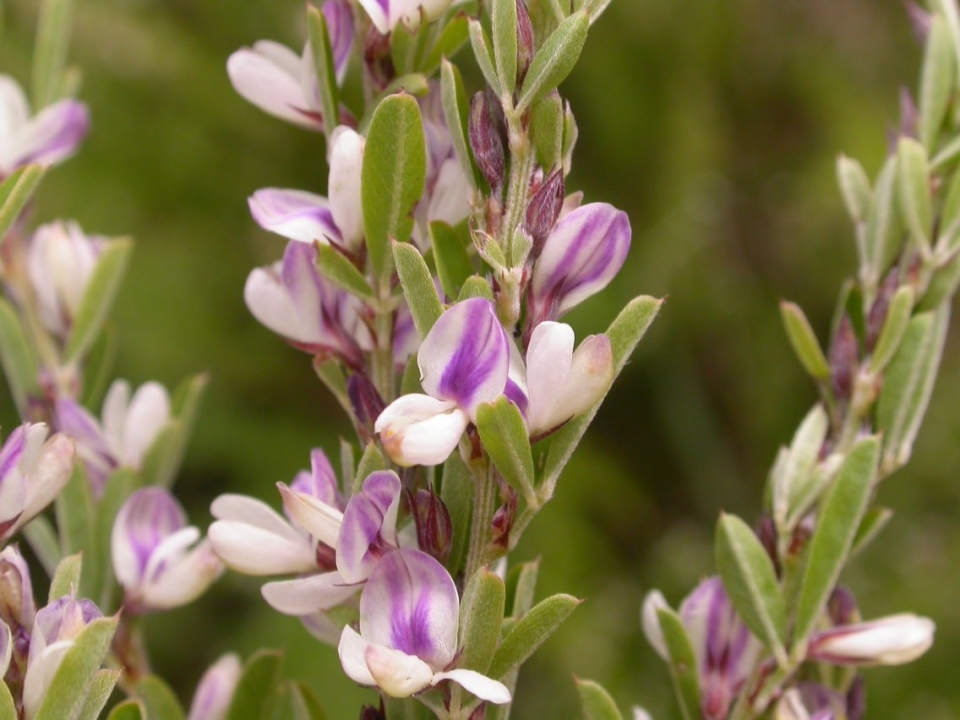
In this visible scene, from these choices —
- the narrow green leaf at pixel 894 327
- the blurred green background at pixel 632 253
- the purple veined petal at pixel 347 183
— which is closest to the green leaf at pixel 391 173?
the purple veined petal at pixel 347 183

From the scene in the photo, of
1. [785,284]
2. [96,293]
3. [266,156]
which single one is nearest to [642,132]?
[785,284]

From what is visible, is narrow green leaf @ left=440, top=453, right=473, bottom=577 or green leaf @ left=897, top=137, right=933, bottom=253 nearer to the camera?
narrow green leaf @ left=440, top=453, right=473, bottom=577

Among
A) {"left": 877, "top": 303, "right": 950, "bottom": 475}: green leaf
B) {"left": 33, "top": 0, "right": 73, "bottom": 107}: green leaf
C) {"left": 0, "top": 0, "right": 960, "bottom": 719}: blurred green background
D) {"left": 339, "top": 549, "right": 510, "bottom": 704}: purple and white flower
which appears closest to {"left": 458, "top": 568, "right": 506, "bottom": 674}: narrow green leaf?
{"left": 339, "top": 549, "right": 510, "bottom": 704}: purple and white flower

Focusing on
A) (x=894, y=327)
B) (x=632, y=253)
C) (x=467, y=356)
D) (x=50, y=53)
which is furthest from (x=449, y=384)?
(x=632, y=253)

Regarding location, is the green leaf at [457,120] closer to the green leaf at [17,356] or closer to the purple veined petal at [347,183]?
the purple veined petal at [347,183]

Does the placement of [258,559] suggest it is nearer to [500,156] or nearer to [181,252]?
[500,156]

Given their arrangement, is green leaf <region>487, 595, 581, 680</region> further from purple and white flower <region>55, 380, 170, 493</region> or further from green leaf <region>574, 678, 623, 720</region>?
purple and white flower <region>55, 380, 170, 493</region>
